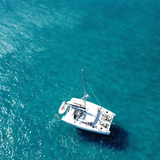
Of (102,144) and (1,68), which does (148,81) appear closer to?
(102,144)

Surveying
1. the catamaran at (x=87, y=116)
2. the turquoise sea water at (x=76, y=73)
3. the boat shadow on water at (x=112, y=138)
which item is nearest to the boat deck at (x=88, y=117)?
the catamaran at (x=87, y=116)

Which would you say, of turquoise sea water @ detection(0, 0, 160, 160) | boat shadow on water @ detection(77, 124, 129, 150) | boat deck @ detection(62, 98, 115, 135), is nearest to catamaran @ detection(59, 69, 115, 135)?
boat deck @ detection(62, 98, 115, 135)

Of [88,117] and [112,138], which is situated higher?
[88,117]

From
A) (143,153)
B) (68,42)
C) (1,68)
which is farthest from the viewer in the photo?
(68,42)

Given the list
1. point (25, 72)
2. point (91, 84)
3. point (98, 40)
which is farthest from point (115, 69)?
point (25, 72)

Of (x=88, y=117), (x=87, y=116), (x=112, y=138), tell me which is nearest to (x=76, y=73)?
(x=87, y=116)

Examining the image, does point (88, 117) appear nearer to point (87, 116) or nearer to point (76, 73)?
point (87, 116)

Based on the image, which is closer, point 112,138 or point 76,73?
point 112,138
